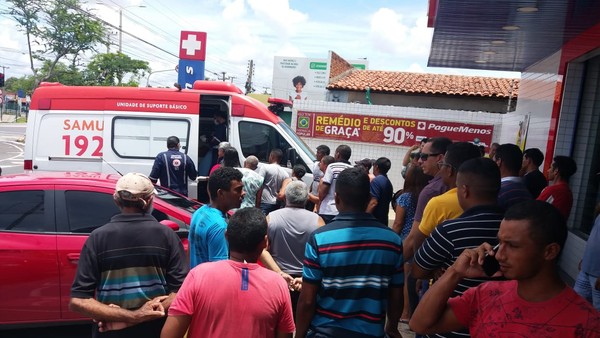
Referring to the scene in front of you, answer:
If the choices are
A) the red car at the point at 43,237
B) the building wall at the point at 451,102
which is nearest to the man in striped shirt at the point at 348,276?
the red car at the point at 43,237

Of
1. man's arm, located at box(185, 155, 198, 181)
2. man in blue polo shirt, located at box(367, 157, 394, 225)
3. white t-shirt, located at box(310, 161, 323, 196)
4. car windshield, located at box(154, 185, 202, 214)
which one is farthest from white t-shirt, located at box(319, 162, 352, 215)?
man's arm, located at box(185, 155, 198, 181)

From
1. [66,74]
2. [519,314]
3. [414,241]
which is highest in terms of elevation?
[66,74]

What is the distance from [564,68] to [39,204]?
7496 millimetres

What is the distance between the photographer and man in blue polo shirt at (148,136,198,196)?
21.6 feet

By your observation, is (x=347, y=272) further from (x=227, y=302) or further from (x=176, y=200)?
(x=176, y=200)

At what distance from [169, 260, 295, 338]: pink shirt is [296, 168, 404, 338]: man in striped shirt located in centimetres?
37

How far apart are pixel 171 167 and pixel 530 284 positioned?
570 cm

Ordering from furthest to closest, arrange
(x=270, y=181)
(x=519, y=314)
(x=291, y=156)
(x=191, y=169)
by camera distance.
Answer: (x=291, y=156), (x=191, y=169), (x=270, y=181), (x=519, y=314)

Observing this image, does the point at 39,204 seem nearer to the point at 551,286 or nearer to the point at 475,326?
the point at 475,326

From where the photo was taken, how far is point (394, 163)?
1458cm

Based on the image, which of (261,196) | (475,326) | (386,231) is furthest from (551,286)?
(261,196)

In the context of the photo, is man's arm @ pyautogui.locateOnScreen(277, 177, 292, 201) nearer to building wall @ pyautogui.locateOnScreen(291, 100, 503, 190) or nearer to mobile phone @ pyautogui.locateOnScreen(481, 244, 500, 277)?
mobile phone @ pyautogui.locateOnScreen(481, 244, 500, 277)

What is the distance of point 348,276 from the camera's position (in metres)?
2.31

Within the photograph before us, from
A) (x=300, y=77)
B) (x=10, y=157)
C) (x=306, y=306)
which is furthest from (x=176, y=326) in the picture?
(x=300, y=77)
